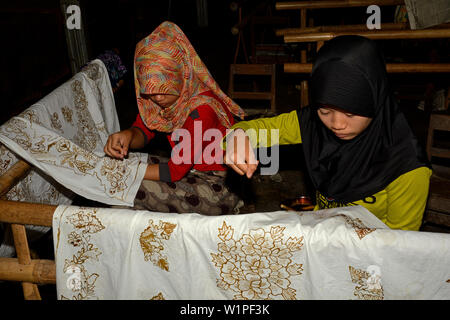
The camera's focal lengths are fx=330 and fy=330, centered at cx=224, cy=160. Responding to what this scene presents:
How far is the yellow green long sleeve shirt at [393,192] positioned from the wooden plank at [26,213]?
0.89 metres

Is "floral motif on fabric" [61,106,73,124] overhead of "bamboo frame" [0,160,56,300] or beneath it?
overhead

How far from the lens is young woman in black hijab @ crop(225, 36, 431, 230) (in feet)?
3.83

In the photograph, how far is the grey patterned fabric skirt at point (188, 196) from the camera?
6.15ft

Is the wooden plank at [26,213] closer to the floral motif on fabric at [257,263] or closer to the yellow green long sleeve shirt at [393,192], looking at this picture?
the floral motif on fabric at [257,263]

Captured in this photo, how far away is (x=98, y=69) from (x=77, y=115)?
0.49 meters

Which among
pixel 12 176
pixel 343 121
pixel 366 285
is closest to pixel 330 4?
pixel 343 121

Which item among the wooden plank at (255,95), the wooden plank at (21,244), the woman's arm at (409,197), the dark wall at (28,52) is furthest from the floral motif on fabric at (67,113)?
the dark wall at (28,52)

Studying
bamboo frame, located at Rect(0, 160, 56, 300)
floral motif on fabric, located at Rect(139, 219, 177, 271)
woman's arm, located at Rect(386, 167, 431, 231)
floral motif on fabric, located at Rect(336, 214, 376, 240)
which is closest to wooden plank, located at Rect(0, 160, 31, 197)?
bamboo frame, located at Rect(0, 160, 56, 300)

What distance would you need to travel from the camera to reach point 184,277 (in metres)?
1.07

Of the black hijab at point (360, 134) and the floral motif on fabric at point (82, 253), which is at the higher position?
the black hijab at point (360, 134)

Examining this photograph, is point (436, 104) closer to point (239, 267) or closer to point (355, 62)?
point (355, 62)

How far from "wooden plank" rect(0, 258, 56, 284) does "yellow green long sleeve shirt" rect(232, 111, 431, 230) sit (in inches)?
37.7

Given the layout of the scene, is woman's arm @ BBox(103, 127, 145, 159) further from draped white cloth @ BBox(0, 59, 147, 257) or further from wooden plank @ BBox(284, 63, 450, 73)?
wooden plank @ BBox(284, 63, 450, 73)

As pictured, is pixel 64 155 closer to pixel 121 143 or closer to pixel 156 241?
pixel 121 143
